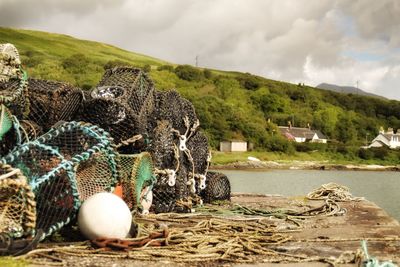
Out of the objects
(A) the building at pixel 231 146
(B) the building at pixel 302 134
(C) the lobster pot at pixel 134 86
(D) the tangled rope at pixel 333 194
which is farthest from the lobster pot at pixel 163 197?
(B) the building at pixel 302 134

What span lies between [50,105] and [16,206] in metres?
2.58

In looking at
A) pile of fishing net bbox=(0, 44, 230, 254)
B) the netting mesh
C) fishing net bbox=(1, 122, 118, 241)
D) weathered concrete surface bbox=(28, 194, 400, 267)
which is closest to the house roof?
weathered concrete surface bbox=(28, 194, 400, 267)

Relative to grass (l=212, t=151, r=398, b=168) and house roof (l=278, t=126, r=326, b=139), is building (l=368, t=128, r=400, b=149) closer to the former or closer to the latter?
house roof (l=278, t=126, r=326, b=139)

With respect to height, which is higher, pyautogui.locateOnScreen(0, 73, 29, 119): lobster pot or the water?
pyautogui.locateOnScreen(0, 73, 29, 119): lobster pot

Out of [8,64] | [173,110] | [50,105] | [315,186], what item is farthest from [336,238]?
[315,186]

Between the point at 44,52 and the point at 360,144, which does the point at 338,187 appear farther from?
the point at 44,52

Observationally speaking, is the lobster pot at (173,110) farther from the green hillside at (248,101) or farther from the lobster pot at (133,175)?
the green hillside at (248,101)

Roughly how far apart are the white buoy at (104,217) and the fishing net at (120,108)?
5.70ft

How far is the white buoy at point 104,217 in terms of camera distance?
5121 millimetres

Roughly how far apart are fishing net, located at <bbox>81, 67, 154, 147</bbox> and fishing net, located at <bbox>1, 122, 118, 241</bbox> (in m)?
1.13

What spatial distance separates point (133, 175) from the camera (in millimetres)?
6465

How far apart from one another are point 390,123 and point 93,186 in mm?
98880

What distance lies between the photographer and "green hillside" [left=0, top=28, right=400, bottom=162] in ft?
226

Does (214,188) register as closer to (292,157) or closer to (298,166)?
(298,166)
